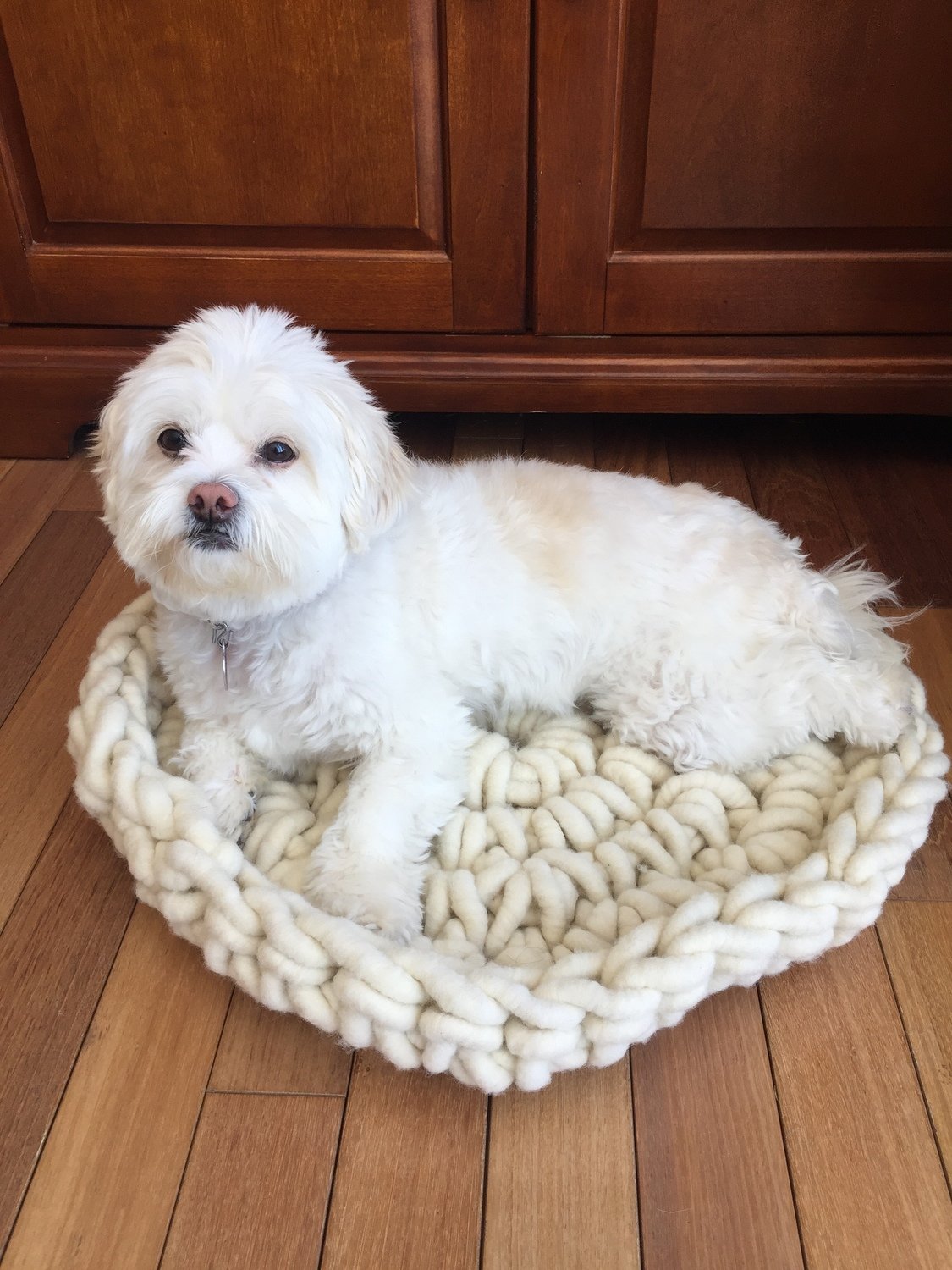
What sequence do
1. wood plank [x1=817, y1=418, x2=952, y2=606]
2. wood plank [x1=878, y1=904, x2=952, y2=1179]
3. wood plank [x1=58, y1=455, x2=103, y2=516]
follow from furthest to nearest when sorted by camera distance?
wood plank [x1=58, y1=455, x2=103, y2=516], wood plank [x1=817, y1=418, x2=952, y2=606], wood plank [x1=878, y1=904, x2=952, y2=1179]

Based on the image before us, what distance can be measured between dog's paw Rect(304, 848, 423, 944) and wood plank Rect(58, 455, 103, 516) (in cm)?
98

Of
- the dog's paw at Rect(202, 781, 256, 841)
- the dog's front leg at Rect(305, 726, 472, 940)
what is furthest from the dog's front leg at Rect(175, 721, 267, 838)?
the dog's front leg at Rect(305, 726, 472, 940)

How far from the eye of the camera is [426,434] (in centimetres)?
214

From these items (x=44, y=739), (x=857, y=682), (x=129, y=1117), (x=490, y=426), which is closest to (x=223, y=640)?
(x=44, y=739)

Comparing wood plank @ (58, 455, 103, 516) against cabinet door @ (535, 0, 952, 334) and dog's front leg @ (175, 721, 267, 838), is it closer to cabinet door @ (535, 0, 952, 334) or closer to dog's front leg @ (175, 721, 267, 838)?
dog's front leg @ (175, 721, 267, 838)

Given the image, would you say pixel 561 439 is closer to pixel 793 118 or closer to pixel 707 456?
pixel 707 456

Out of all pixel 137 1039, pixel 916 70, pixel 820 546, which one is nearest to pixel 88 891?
pixel 137 1039

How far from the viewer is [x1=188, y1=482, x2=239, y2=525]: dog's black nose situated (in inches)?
40.9

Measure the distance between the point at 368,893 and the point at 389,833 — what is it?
8cm

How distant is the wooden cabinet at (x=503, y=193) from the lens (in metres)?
1.54

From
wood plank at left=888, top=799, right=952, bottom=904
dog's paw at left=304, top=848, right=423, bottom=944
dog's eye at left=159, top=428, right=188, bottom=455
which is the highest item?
dog's eye at left=159, top=428, right=188, bottom=455

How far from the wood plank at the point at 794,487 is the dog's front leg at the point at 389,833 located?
819 millimetres

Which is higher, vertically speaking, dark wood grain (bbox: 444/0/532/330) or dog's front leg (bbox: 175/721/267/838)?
dark wood grain (bbox: 444/0/532/330)

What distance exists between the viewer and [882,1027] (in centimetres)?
109
